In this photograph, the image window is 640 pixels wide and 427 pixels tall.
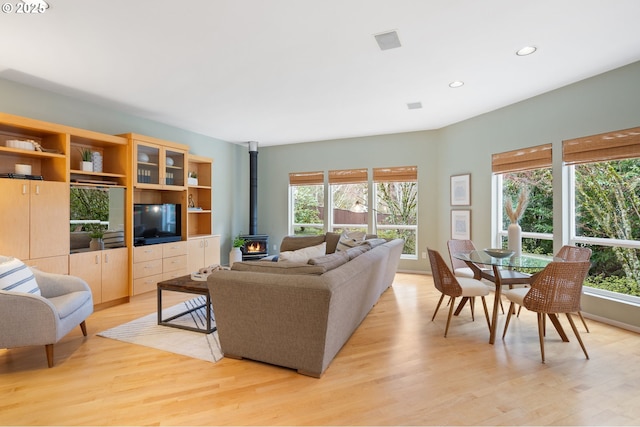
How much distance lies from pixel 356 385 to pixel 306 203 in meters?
5.00

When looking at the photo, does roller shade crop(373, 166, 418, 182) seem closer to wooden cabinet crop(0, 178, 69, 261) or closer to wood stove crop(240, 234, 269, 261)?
wood stove crop(240, 234, 269, 261)

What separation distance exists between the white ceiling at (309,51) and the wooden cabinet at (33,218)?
1.22m

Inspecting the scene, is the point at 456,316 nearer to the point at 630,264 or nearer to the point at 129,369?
the point at 630,264

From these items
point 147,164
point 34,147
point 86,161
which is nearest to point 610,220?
point 147,164

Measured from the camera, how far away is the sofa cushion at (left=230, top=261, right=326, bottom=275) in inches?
93.6

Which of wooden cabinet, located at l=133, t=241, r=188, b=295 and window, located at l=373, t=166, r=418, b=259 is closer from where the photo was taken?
wooden cabinet, located at l=133, t=241, r=188, b=295

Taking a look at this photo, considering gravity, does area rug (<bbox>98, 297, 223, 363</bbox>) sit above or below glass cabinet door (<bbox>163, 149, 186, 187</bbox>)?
below

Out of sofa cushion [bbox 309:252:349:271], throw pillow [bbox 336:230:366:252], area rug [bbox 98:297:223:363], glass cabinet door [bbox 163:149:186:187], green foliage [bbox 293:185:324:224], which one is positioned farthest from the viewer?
green foliage [bbox 293:185:324:224]

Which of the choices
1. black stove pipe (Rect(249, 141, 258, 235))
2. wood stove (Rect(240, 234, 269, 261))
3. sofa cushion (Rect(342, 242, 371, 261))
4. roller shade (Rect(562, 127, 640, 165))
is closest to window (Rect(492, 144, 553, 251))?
roller shade (Rect(562, 127, 640, 165))

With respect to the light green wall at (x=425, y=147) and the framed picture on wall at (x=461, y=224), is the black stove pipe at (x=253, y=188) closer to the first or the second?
the light green wall at (x=425, y=147)

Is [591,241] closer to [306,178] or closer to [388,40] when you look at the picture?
[388,40]

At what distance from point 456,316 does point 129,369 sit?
10.8ft

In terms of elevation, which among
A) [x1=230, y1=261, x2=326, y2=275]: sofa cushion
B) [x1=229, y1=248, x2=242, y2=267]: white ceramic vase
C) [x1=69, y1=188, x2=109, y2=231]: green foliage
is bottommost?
[x1=229, y1=248, x2=242, y2=267]: white ceramic vase

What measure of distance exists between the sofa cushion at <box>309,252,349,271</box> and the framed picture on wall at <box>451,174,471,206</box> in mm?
3247
